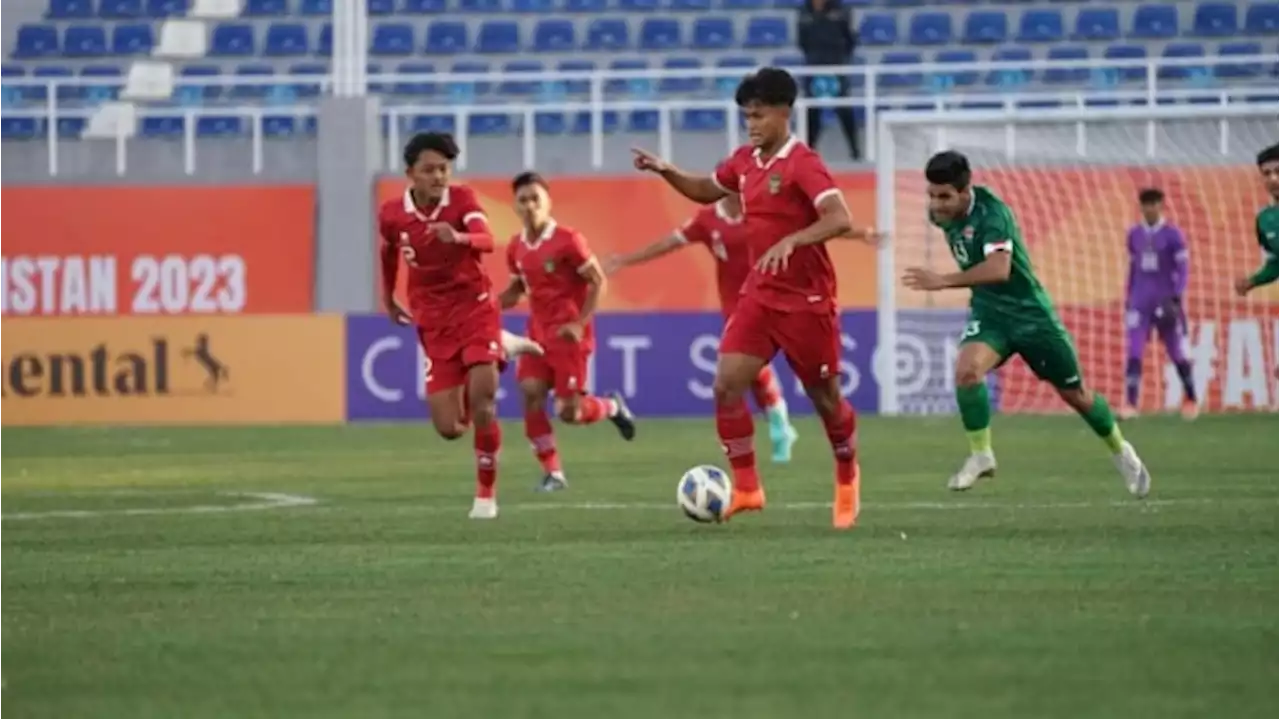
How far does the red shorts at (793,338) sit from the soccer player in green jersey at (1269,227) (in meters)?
5.97

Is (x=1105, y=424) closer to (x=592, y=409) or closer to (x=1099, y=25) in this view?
(x=592, y=409)

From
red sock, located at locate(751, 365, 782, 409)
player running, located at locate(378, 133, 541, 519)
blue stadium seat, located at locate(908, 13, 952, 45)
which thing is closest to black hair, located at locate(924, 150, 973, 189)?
player running, located at locate(378, 133, 541, 519)

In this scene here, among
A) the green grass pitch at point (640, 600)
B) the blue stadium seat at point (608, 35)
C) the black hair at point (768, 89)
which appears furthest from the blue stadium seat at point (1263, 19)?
the black hair at point (768, 89)

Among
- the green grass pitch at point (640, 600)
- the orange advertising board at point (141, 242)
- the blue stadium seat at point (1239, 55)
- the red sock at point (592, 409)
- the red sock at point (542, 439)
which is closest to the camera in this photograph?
the green grass pitch at point (640, 600)

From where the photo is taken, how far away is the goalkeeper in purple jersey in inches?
1069

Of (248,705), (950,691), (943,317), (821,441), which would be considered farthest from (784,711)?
(943,317)

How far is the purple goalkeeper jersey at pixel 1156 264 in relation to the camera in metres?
27.3

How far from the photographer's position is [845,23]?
1185 inches

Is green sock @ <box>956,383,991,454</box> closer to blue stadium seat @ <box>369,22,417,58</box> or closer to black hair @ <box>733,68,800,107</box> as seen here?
black hair @ <box>733,68,800,107</box>

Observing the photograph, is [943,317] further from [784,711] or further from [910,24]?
[784,711]

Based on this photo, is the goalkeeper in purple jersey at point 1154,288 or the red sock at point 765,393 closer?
Answer: the red sock at point 765,393

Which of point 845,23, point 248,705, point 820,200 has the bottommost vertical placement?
point 248,705

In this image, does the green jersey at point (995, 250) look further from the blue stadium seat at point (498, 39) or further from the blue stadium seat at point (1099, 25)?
the blue stadium seat at point (498, 39)

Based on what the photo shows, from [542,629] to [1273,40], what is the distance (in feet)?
79.9
